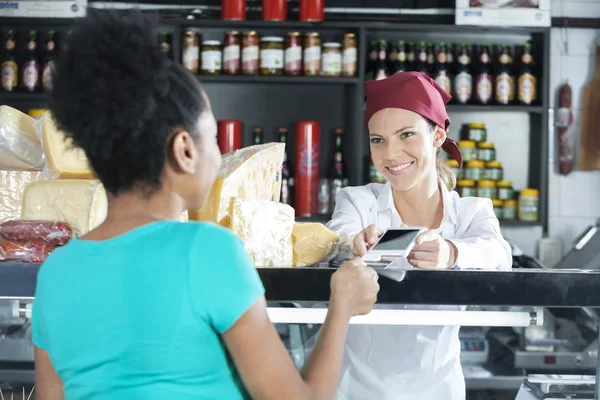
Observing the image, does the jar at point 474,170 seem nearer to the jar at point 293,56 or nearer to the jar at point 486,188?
the jar at point 486,188

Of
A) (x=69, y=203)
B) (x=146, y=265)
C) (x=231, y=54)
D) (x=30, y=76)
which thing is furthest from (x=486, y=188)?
(x=146, y=265)

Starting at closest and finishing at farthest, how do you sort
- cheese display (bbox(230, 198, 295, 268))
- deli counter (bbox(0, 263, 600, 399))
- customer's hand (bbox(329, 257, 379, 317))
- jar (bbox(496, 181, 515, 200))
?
customer's hand (bbox(329, 257, 379, 317)) → deli counter (bbox(0, 263, 600, 399)) → cheese display (bbox(230, 198, 295, 268)) → jar (bbox(496, 181, 515, 200))

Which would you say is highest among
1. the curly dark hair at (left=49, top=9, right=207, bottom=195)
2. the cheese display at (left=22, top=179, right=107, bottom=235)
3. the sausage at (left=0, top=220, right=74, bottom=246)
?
the curly dark hair at (left=49, top=9, right=207, bottom=195)

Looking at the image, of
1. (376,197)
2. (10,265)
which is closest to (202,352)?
(10,265)

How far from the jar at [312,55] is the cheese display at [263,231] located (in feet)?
7.68

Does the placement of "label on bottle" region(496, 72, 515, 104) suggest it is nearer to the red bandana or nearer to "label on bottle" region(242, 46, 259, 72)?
"label on bottle" region(242, 46, 259, 72)

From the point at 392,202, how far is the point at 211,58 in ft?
6.62

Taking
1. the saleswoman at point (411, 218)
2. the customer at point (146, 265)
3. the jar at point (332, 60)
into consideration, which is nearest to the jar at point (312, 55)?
the jar at point (332, 60)

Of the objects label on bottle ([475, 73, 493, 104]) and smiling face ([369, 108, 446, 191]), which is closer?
smiling face ([369, 108, 446, 191])

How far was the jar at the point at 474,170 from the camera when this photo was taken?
3.59 meters

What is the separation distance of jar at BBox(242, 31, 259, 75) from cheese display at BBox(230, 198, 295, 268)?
93.1 inches

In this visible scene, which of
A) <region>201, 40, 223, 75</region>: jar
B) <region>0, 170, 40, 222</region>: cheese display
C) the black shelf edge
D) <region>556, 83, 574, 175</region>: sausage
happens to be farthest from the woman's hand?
<region>556, 83, 574, 175</region>: sausage

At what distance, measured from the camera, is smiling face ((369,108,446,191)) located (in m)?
1.51

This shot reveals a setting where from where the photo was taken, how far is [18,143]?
1.32 meters
